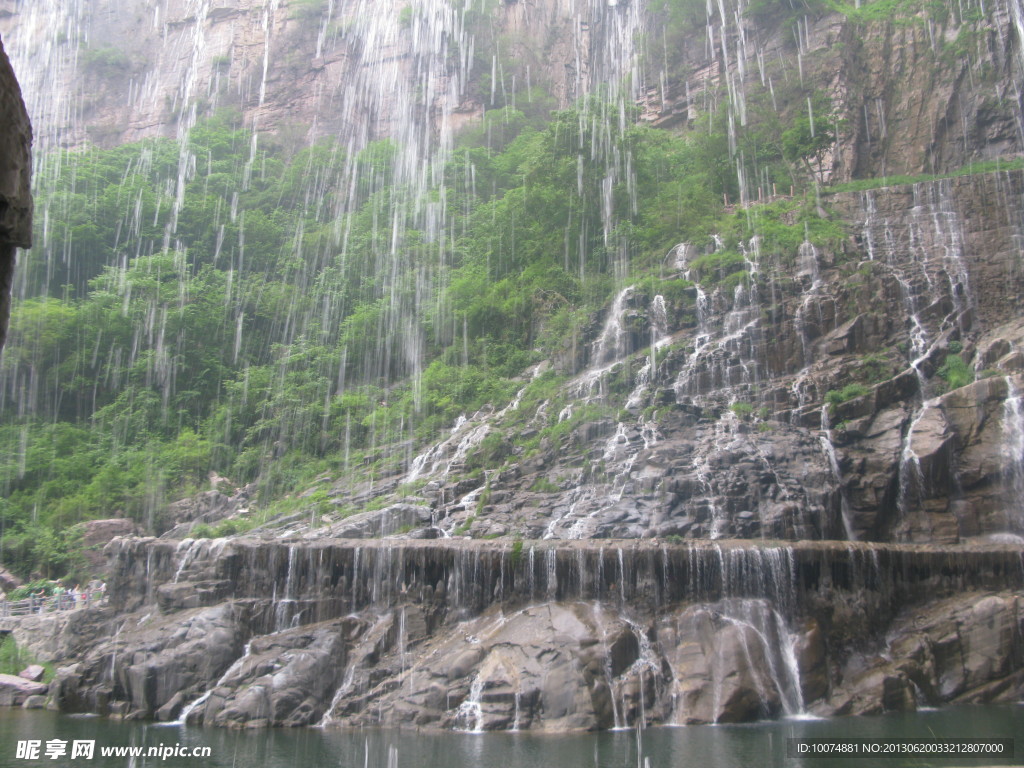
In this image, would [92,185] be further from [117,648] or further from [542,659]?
[542,659]

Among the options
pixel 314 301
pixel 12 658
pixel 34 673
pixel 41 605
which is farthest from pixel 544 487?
pixel 314 301

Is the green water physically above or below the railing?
below

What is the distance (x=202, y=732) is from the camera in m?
16.8

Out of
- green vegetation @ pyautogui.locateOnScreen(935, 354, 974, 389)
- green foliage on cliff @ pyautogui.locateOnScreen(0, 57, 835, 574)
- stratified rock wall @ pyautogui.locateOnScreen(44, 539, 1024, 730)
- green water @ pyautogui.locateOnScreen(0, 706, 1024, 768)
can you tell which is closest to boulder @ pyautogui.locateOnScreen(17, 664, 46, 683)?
stratified rock wall @ pyautogui.locateOnScreen(44, 539, 1024, 730)

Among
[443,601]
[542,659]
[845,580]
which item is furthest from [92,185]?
[845,580]

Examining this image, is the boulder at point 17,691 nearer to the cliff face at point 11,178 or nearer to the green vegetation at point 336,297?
the green vegetation at point 336,297

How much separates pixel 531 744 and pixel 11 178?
43.9 feet

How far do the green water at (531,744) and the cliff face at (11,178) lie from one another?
454 inches

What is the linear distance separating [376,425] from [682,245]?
47.7 feet

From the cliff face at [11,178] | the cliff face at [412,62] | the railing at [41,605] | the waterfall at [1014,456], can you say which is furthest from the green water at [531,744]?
the cliff face at [412,62]

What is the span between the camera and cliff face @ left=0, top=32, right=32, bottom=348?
394 cm

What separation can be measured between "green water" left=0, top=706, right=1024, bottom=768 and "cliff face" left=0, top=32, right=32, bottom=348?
11.5 metres

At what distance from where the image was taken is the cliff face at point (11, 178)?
155 inches

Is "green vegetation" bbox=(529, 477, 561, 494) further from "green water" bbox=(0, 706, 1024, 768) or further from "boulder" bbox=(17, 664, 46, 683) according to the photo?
"boulder" bbox=(17, 664, 46, 683)
